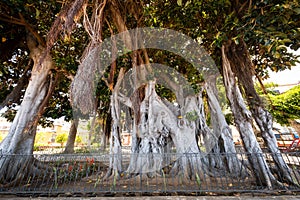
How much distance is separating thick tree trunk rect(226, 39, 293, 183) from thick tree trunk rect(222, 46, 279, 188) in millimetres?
139

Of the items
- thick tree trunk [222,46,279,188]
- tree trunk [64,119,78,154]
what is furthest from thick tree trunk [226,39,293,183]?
tree trunk [64,119,78,154]

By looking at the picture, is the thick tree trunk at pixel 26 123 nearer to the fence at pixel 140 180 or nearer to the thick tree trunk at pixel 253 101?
the fence at pixel 140 180

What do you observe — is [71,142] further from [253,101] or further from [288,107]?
[288,107]

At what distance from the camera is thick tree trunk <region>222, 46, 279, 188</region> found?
2951 millimetres

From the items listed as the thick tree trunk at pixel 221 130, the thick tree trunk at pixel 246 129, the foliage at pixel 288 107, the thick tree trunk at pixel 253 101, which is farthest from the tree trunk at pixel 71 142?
the foliage at pixel 288 107

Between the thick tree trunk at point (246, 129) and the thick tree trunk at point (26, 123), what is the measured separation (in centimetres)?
436

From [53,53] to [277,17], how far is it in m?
5.68

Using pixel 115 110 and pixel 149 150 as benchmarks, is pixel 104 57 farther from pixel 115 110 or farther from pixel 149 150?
pixel 149 150

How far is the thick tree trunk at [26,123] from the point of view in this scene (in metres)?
3.37

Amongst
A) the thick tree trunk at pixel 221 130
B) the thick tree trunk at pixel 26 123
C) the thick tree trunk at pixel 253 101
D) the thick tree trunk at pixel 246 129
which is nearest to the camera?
the thick tree trunk at pixel 246 129

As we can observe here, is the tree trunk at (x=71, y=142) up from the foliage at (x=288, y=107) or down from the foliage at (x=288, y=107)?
down

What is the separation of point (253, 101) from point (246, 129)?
650mm

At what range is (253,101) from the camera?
3.41 metres

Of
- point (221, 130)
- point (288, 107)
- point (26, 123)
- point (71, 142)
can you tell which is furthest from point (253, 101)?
point (71, 142)
